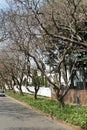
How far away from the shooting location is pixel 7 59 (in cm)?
5131

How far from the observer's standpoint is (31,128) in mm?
18516

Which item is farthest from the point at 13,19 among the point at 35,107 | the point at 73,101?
the point at 73,101

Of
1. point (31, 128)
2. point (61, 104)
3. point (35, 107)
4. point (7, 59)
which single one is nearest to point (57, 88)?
point (61, 104)

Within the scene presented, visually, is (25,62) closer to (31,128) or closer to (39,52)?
(39,52)

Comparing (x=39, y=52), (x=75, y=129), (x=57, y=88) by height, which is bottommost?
(x=75, y=129)

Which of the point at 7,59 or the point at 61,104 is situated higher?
the point at 7,59

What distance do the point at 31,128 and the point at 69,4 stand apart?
21.0ft

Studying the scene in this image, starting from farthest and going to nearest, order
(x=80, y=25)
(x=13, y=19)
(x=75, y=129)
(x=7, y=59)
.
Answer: (x=7, y=59)
(x=13, y=19)
(x=80, y=25)
(x=75, y=129)

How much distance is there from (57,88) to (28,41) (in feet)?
18.3

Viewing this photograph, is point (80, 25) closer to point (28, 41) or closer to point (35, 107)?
point (28, 41)

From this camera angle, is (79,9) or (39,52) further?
(39,52)

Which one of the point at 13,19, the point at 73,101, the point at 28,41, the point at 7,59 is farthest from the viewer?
the point at 7,59

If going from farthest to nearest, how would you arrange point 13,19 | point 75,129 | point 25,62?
point 25,62 < point 13,19 < point 75,129

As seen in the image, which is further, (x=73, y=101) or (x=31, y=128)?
(x=73, y=101)
